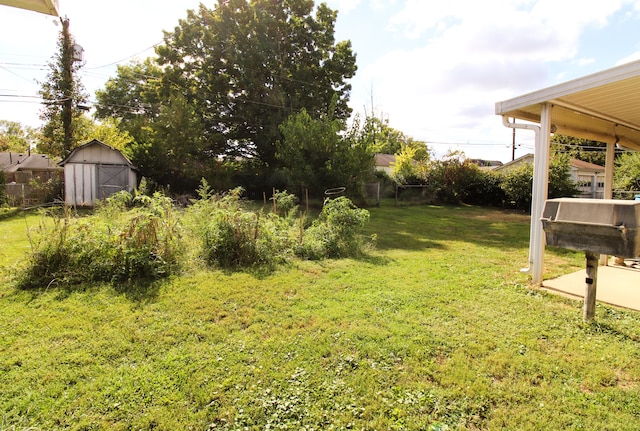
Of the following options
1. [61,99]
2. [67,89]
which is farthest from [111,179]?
[67,89]

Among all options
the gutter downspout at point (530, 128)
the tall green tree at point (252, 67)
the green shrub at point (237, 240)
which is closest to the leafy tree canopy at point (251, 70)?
the tall green tree at point (252, 67)

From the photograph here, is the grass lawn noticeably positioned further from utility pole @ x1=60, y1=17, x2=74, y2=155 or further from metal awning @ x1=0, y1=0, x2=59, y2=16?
utility pole @ x1=60, y1=17, x2=74, y2=155

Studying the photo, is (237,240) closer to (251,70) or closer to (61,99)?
(61,99)

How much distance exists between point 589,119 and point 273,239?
548cm

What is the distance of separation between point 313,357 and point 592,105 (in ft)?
16.3

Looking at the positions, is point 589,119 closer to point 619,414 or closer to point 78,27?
point 619,414

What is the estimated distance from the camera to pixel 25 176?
18688mm

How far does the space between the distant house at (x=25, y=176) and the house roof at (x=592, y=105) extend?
16.5m

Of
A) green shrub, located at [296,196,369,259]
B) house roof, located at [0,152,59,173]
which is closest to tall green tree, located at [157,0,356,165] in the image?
green shrub, located at [296,196,369,259]

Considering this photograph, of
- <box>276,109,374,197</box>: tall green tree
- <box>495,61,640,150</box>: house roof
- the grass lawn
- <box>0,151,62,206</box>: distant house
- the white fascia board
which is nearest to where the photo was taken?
the grass lawn

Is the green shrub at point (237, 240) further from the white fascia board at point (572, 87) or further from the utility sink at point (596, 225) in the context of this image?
the white fascia board at point (572, 87)

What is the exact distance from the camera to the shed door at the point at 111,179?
43.4 ft

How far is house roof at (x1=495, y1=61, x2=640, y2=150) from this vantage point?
3.55 metres

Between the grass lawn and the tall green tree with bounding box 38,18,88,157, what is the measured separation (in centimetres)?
1265
